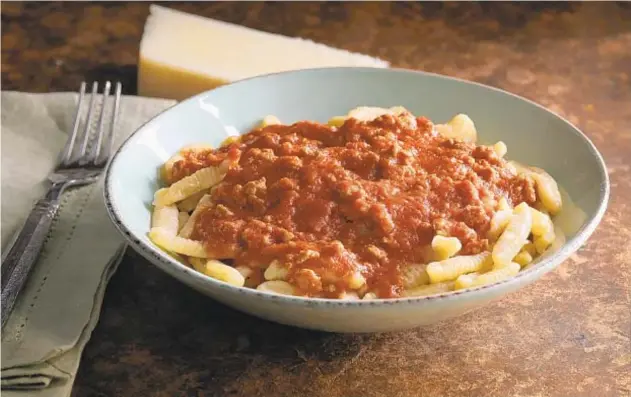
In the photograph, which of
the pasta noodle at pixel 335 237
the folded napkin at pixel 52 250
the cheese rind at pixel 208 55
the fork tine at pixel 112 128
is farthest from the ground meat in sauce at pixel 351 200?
the cheese rind at pixel 208 55

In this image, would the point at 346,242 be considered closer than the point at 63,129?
Yes

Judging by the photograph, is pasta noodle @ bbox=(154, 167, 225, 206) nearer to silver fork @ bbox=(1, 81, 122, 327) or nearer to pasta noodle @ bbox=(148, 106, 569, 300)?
pasta noodle @ bbox=(148, 106, 569, 300)

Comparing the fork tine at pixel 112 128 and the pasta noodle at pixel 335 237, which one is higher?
the pasta noodle at pixel 335 237

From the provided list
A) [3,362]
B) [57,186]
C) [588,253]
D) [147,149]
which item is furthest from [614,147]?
[3,362]

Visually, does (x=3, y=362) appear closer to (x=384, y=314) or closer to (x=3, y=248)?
(x=3, y=248)

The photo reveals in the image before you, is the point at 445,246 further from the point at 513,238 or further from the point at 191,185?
the point at 191,185

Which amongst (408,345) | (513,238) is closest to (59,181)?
(408,345)

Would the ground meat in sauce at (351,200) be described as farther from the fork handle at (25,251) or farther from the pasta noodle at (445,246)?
the fork handle at (25,251)
